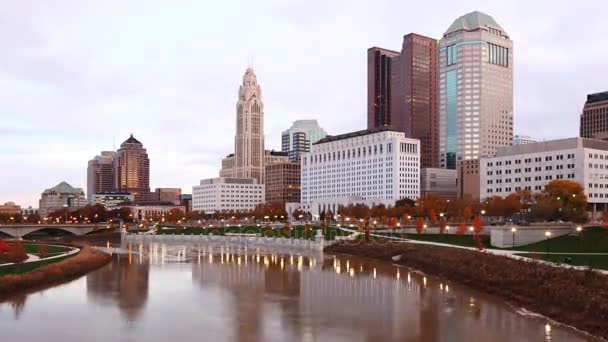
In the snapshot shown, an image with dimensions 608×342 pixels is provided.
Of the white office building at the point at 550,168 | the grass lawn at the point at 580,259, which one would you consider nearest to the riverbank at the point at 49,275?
the grass lawn at the point at 580,259

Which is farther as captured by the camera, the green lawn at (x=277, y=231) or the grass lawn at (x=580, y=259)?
the green lawn at (x=277, y=231)

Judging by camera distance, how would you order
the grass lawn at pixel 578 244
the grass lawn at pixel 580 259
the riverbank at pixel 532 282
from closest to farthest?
the riverbank at pixel 532 282 < the grass lawn at pixel 580 259 < the grass lawn at pixel 578 244

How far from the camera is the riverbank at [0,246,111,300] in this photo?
53.0 meters

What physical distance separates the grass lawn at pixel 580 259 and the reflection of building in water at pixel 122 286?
37522 millimetres

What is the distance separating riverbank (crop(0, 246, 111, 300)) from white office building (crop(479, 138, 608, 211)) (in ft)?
375

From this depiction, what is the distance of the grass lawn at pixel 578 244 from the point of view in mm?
67250

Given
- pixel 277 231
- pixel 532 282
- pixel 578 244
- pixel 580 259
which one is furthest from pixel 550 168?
pixel 532 282

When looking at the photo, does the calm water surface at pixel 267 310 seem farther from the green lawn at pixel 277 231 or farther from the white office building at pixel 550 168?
the white office building at pixel 550 168

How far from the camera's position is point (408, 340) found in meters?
35.2

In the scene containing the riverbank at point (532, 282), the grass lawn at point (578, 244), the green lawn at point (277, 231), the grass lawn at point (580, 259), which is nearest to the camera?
the riverbank at point (532, 282)

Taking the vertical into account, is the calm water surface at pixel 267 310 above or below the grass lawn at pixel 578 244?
below

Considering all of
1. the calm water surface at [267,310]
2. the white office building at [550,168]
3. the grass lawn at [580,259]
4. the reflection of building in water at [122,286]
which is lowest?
the reflection of building in water at [122,286]

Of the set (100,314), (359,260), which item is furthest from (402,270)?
(100,314)

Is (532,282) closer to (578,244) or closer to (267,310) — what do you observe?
(267,310)
